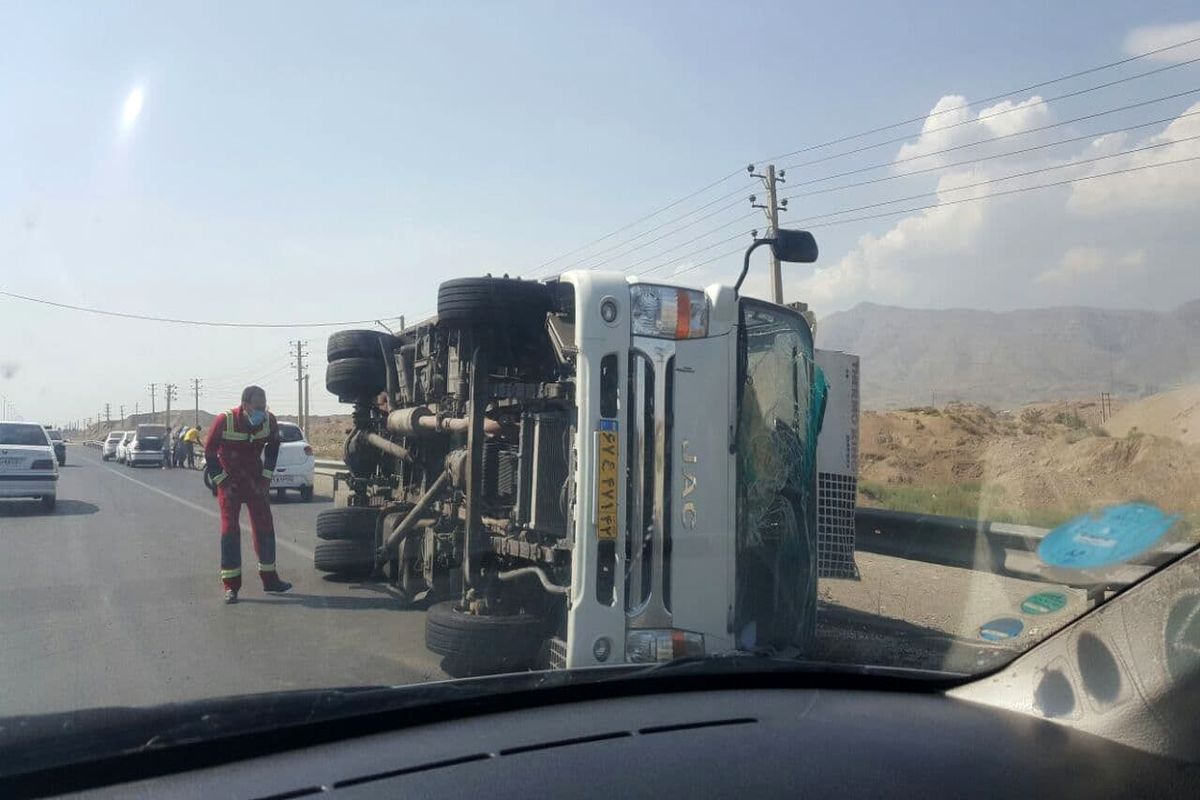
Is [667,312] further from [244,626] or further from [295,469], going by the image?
[295,469]

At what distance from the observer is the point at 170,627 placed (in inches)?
301

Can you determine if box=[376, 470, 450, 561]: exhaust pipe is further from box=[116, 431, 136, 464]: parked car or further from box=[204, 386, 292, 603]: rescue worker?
box=[116, 431, 136, 464]: parked car

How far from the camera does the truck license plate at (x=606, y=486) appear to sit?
494 cm

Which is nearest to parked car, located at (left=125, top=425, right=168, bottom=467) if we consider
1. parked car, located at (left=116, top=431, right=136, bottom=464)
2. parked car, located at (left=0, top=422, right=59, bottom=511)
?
parked car, located at (left=116, top=431, right=136, bottom=464)

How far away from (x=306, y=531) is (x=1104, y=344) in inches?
443

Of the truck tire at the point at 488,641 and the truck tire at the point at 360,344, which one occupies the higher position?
the truck tire at the point at 360,344

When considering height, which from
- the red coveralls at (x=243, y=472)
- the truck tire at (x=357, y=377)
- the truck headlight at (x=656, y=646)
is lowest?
the truck headlight at (x=656, y=646)

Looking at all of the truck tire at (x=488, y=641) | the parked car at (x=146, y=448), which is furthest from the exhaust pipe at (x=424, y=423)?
the parked car at (x=146, y=448)

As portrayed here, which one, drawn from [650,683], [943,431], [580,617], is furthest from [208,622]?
[943,431]

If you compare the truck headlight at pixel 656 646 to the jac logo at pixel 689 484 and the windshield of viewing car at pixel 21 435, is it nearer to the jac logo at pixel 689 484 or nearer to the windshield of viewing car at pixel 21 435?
the jac logo at pixel 689 484

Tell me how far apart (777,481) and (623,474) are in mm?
1117

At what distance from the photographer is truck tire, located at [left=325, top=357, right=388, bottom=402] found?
10062mm

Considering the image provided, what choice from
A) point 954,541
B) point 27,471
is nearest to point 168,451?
point 27,471

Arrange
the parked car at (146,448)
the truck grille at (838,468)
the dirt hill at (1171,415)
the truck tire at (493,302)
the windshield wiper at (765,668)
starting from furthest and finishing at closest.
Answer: the parked car at (146,448)
the truck grille at (838,468)
the truck tire at (493,302)
the dirt hill at (1171,415)
the windshield wiper at (765,668)
